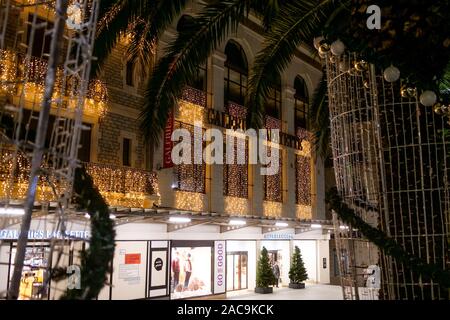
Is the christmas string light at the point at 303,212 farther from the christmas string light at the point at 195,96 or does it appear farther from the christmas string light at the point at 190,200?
the christmas string light at the point at 195,96

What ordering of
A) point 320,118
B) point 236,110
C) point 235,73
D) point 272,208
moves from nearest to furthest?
point 320,118 < point 236,110 < point 235,73 < point 272,208

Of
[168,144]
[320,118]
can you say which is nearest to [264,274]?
[168,144]

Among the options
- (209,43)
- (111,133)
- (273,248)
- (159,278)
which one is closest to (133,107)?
(111,133)

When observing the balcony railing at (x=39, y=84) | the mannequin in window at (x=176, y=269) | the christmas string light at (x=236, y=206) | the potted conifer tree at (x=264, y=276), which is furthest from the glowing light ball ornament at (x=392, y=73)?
the potted conifer tree at (x=264, y=276)

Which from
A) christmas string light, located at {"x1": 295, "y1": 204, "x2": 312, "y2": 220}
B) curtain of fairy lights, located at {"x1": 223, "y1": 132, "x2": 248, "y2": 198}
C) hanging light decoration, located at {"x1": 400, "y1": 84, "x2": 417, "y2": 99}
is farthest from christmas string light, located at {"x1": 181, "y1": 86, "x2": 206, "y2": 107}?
hanging light decoration, located at {"x1": 400, "y1": 84, "x2": 417, "y2": 99}

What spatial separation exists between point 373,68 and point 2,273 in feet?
36.1

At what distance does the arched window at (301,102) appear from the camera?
27.0m

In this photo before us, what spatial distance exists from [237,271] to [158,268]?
20.5ft

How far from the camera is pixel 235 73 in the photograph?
22594 mm

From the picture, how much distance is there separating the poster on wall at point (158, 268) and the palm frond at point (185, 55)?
9.52m

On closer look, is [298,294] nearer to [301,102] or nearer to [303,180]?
[303,180]

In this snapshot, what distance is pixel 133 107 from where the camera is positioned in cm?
1662

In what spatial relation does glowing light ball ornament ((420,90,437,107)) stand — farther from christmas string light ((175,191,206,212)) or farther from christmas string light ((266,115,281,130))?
christmas string light ((266,115,281,130))
